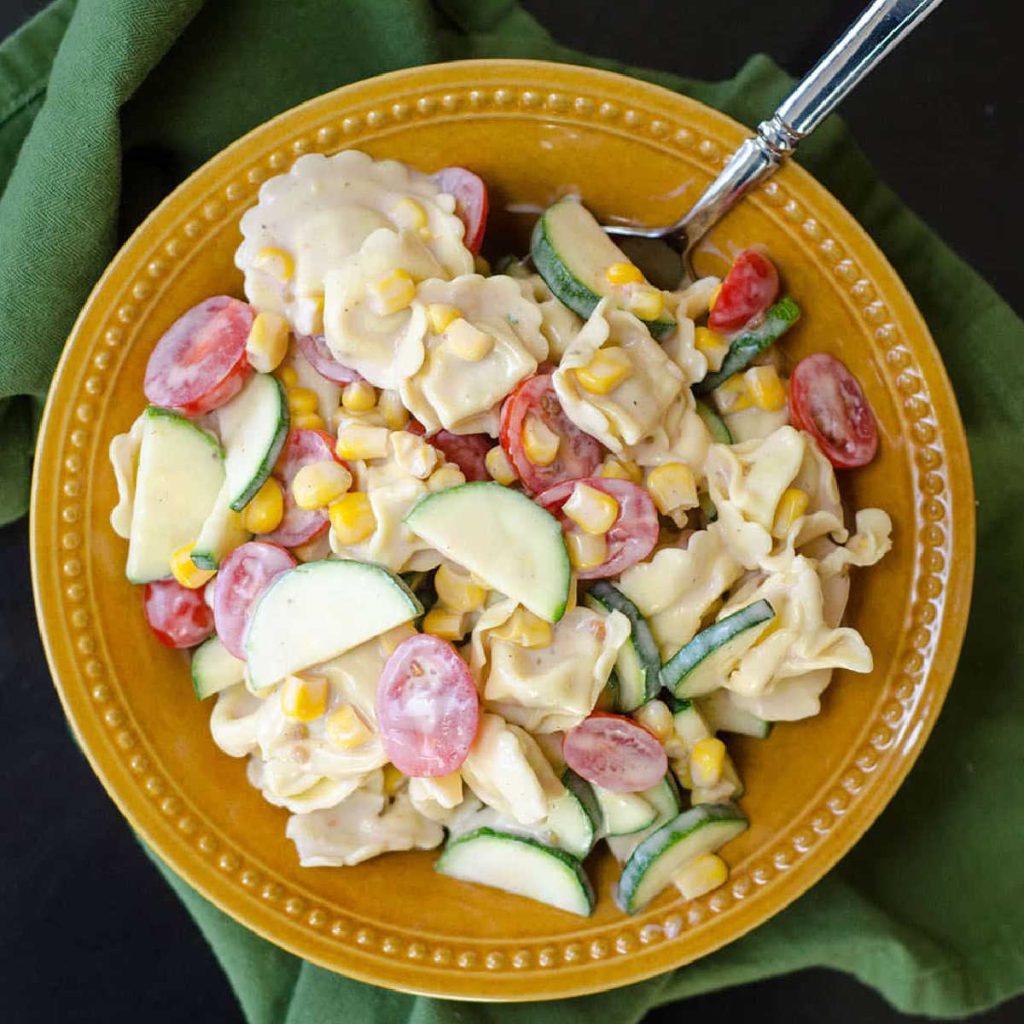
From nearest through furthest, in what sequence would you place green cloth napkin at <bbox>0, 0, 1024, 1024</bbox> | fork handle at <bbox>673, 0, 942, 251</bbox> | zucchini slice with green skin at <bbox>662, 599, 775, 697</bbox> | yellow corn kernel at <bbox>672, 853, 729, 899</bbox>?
fork handle at <bbox>673, 0, 942, 251</bbox> < zucchini slice with green skin at <bbox>662, 599, 775, 697</bbox> < yellow corn kernel at <bbox>672, 853, 729, 899</bbox> < green cloth napkin at <bbox>0, 0, 1024, 1024</bbox>

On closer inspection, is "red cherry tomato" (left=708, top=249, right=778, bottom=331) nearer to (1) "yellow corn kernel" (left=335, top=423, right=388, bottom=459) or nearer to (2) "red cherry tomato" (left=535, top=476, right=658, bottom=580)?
(2) "red cherry tomato" (left=535, top=476, right=658, bottom=580)

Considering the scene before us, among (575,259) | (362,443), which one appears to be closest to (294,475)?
(362,443)

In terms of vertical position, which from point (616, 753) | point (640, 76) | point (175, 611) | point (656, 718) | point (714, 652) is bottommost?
point (175, 611)

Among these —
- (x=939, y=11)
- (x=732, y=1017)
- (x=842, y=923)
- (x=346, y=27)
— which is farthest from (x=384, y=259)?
(x=732, y=1017)

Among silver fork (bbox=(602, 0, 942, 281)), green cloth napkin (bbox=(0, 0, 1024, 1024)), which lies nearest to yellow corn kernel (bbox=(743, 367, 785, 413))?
silver fork (bbox=(602, 0, 942, 281))

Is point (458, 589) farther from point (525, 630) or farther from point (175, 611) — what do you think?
point (175, 611)

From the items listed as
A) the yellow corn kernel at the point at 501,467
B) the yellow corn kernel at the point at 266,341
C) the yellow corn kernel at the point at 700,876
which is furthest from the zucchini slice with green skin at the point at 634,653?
the yellow corn kernel at the point at 266,341
